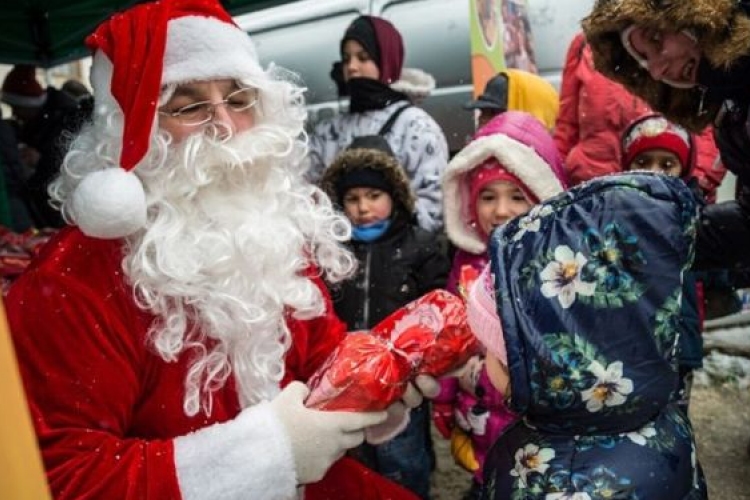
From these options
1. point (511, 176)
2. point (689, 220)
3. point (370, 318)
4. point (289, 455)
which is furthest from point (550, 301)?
point (370, 318)

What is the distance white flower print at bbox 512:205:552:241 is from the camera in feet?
4.35

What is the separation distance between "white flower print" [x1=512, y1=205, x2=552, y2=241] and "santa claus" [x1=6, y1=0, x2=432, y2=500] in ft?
1.74

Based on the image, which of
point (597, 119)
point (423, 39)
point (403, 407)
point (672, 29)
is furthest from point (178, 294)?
point (423, 39)

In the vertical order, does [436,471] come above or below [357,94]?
below

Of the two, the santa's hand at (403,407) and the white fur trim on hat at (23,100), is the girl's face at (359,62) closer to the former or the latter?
the santa's hand at (403,407)

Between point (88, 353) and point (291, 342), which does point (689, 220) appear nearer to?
point (291, 342)

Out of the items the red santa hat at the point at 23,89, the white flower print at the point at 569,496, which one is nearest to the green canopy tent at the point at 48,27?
the red santa hat at the point at 23,89

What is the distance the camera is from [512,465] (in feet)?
4.72

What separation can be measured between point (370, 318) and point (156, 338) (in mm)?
1376

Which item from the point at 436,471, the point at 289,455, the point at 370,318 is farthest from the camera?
the point at 436,471

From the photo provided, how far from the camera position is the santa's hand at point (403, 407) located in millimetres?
1601

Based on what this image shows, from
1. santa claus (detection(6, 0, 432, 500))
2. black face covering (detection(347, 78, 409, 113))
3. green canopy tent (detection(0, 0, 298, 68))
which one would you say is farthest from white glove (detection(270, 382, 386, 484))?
green canopy tent (detection(0, 0, 298, 68))

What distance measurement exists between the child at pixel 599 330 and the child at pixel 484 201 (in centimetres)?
91

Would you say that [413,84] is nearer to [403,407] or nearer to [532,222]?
[403,407]
